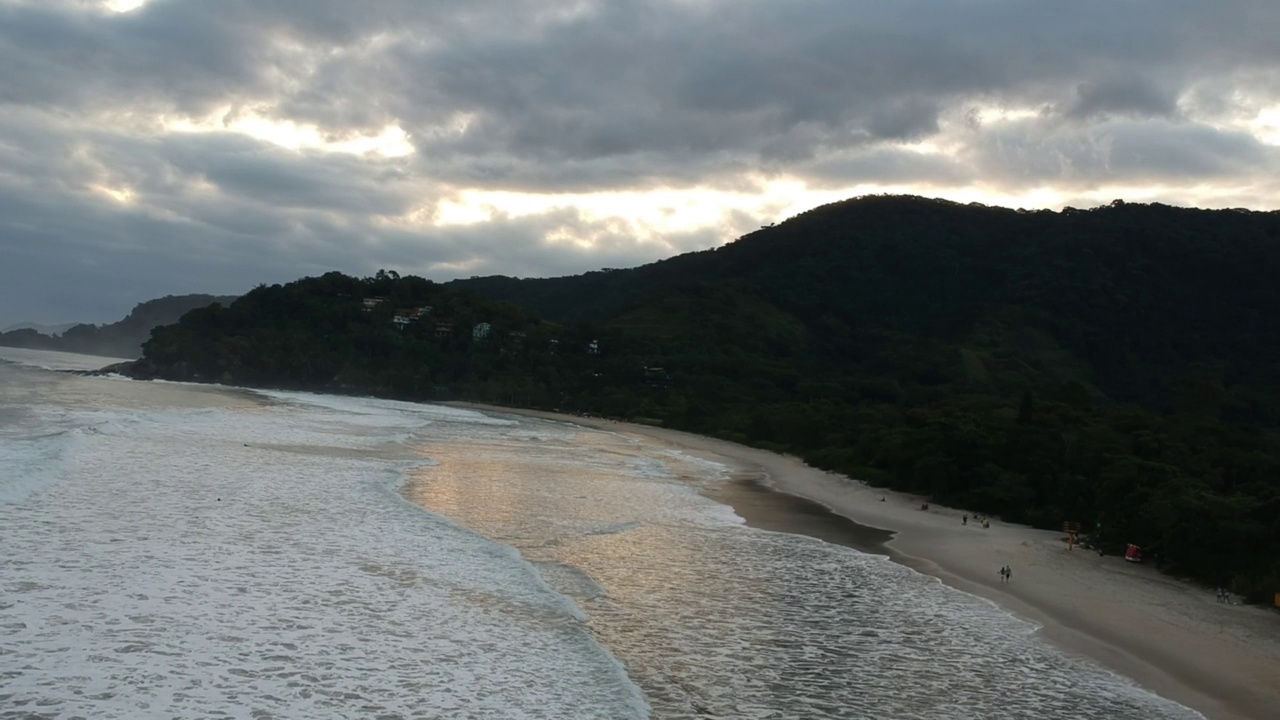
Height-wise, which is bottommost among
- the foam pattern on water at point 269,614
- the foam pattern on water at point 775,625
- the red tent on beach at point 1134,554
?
the foam pattern on water at point 269,614

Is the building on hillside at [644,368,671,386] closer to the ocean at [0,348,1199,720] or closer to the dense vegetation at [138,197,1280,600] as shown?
the dense vegetation at [138,197,1280,600]

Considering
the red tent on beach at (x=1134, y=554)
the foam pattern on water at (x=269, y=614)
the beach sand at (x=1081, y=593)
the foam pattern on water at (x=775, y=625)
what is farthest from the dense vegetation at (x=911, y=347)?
the foam pattern on water at (x=269, y=614)

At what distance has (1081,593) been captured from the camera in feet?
69.8

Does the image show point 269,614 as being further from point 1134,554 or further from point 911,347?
point 911,347

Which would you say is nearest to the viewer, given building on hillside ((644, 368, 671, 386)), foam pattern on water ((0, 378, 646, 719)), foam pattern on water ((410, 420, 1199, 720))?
foam pattern on water ((0, 378, 646, 719))

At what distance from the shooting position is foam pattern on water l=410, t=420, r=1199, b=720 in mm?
12500

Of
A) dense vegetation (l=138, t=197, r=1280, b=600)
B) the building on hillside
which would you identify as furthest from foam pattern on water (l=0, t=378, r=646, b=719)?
the building on hillside

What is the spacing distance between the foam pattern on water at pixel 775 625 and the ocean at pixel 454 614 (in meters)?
0.07

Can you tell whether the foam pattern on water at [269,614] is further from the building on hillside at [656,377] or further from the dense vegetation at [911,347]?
the building on hillside at [656,377]

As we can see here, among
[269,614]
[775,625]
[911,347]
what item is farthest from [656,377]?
[269,614]

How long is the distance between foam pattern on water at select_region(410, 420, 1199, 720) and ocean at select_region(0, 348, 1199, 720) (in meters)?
0.07

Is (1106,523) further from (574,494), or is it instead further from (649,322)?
(649,322)

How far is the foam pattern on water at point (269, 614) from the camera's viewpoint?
11.0 meters

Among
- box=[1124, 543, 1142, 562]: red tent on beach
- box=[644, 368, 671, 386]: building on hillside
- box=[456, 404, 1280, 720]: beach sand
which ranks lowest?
box=[456, 404, 1280, 720]: beach sand
